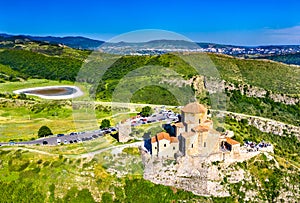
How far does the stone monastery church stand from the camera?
43.2m

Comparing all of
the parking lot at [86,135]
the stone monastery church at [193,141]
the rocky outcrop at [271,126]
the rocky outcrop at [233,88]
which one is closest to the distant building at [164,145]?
the stone monastery church at [193,141]

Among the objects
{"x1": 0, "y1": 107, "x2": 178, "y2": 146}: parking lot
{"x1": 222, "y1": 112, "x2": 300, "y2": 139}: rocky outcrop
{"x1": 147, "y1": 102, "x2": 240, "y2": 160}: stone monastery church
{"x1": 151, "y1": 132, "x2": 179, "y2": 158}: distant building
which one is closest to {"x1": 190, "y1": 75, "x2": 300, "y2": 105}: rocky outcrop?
{"x1": 222, "y1": 112, "x2": 300, "y2": 139}: rocky outcrop

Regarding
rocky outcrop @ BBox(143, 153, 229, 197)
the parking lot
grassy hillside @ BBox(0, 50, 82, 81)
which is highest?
grassy hillside @ BBox(0, 50, 82, 81)

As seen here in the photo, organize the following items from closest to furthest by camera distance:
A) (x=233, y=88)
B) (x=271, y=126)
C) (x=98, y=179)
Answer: (x=98, y=179) → (x=271, y=126) → (x=233, y=88)

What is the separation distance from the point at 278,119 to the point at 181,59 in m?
56.4

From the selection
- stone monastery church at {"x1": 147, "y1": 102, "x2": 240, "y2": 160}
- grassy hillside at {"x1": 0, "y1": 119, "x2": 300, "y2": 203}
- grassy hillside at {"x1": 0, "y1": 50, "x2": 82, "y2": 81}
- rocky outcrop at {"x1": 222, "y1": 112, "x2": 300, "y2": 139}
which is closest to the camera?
grassy hillside at {"x1": 0, "y1": 119, "x2": 300, "y2": 203}

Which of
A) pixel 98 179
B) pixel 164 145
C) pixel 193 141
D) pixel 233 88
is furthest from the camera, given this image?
pixel 233 88

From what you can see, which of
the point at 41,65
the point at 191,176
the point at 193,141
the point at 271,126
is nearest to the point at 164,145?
the point at 193,141

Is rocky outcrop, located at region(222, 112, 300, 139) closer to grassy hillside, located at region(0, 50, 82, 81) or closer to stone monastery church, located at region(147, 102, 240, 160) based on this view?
stone monastery church, located at region(147, 102, 240, 160)

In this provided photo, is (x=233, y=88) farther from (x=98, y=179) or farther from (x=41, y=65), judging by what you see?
(x=41, y=65)

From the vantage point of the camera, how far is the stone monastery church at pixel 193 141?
43.2 meters

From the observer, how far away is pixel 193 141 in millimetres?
43062

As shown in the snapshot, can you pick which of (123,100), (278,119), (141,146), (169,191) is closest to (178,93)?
(123,100)

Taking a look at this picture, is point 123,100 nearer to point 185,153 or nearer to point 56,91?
point 56,91
